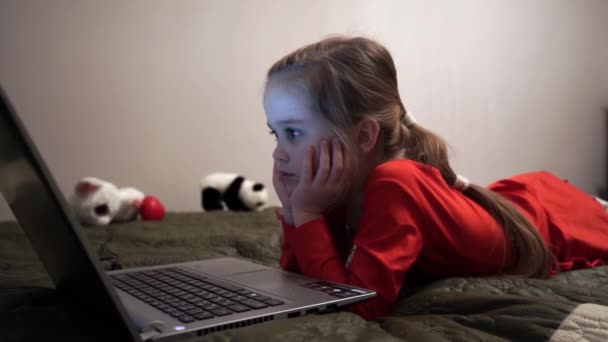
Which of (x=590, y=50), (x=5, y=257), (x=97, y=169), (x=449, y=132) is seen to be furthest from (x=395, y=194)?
(x=590, y=50)

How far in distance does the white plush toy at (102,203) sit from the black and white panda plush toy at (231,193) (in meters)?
0.27

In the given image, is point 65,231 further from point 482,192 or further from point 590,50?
point 590,50

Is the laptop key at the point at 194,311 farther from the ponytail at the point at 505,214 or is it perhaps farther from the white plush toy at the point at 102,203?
the white plush toy at the point at 102,203

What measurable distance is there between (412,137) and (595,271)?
1.38 ft

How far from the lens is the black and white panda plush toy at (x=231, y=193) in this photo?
1.91 m

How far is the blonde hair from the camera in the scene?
37.7 inches

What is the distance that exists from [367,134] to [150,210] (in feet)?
3.25

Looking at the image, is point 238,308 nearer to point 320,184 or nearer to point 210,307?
point 210,307

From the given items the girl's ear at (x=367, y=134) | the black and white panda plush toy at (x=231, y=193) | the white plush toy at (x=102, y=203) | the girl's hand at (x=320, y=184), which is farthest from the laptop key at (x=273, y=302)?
the black and white panda plush toy at (x=231, y=193)

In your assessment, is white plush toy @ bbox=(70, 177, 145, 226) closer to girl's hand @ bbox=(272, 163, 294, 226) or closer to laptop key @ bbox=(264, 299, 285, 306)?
girl's hand @ bbox=(272, 163, 294, 226)

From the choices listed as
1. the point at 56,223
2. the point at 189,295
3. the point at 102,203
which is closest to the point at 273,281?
the point at 189,295

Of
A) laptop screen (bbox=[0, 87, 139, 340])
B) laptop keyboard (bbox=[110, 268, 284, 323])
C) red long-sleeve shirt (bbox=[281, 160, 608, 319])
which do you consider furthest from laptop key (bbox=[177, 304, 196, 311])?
red long-sleeve shirt (bbox=[281, 160, 608, 319])

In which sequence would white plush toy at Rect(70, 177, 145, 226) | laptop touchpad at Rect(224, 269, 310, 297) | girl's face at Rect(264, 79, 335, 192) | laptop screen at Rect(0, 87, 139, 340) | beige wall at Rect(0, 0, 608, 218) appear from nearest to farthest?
laptop screen at Rect(0, 87, 139, 340) < laptop touchpad at Rect(224, 269, 310, 297) < girl's face at Rect(264, 79, 335, 192) < white plush toy at Rect(70, 177, 145, 226) < beige wall at Rect(0, 0, 608, 218)

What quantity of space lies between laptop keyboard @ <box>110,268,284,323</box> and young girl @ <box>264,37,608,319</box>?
20 cm
